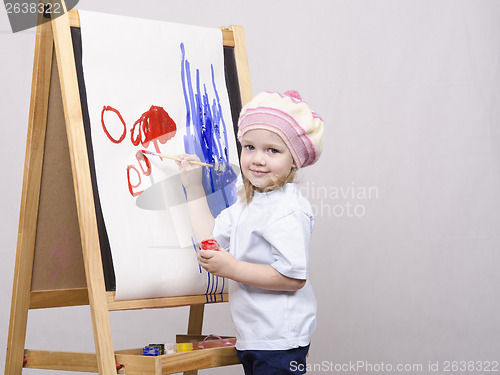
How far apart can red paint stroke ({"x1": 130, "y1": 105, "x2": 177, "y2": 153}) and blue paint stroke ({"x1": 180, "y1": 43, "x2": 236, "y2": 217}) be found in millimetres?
58

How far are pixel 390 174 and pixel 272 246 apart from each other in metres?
1.66

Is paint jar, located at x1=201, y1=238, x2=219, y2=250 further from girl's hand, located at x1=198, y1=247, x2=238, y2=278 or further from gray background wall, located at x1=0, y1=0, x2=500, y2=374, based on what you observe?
gray background wall, located at x1=0, y1=0, x2=500, y2=374

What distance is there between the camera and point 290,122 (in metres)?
1.70

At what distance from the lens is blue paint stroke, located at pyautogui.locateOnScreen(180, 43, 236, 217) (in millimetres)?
1973

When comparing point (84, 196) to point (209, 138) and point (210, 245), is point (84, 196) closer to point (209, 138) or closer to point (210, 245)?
point (210, 245)

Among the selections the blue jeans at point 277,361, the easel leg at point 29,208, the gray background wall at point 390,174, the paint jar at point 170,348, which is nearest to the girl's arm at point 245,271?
the blue jeans at point 277,361

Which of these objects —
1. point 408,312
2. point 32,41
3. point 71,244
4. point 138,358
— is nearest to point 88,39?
point 71,244

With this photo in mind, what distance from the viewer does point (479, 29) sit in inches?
129

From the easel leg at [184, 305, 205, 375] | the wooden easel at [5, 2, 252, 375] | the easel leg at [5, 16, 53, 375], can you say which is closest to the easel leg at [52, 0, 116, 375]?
the wooden easel at [5, 2, 252, 375]

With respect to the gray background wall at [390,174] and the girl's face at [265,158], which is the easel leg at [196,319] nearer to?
the girl's face at [265,158]

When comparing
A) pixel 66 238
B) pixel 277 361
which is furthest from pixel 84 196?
pixel 277 361

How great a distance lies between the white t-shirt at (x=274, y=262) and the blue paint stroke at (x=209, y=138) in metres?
0.22

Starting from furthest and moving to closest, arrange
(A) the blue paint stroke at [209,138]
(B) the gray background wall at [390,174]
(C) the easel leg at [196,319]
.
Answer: (B) the gray background wall at [390,174] → (C) the easel leg at [196,319] → (A) the blue paint stroke at [209,138]

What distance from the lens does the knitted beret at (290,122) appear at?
66.9 inches
